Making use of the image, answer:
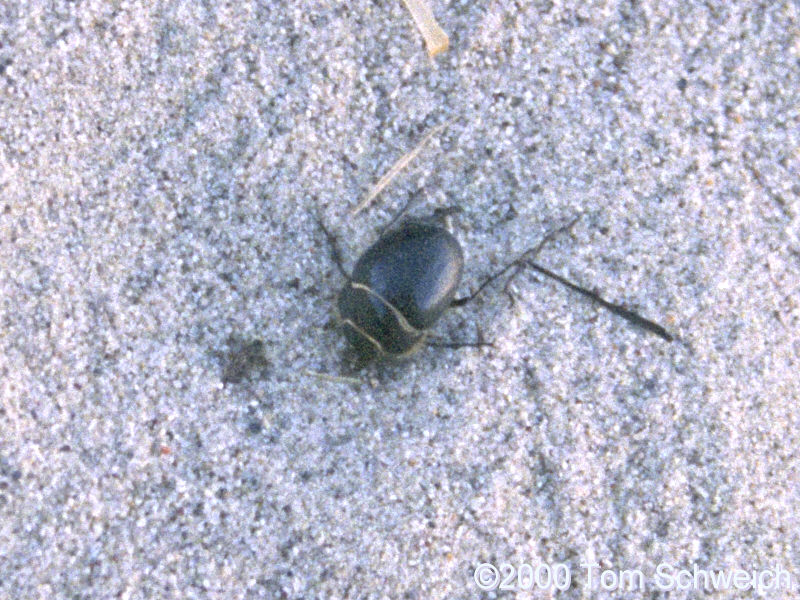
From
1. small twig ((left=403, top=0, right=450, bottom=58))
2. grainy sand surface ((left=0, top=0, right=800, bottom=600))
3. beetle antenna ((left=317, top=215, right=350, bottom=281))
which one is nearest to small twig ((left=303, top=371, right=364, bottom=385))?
grainy sand surface ((left=0, top=0, right=800, bottom=600))

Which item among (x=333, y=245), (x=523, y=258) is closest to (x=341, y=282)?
(x=333, y=245)

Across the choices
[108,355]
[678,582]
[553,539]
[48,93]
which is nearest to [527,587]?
[553,539]

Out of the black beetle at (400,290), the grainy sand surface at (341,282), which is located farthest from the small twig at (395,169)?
the black beetle at (400,290)

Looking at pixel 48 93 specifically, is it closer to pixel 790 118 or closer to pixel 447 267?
pixel 447 267

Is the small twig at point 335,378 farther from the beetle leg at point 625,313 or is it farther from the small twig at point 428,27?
the small twig at point 428,27

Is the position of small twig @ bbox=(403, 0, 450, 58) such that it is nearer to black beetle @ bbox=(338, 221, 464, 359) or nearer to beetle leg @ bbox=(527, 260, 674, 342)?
black beetle @ bbox=(338, 221, 464, 359)

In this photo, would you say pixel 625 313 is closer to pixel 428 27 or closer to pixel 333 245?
pixel 333 245
